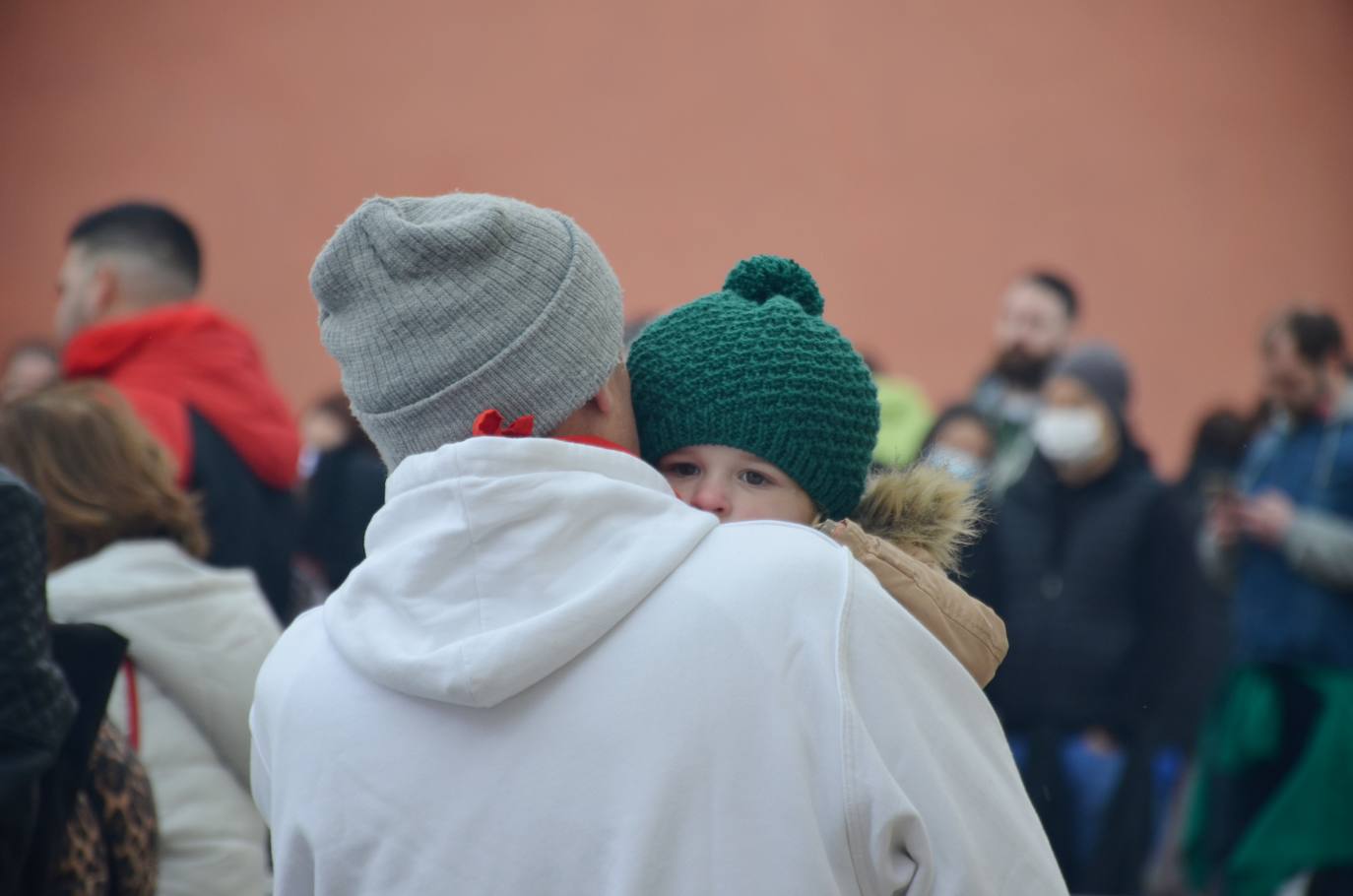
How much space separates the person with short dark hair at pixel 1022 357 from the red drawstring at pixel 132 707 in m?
2.99

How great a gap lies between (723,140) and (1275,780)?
13.9ft

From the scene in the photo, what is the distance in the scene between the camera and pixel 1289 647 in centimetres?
456

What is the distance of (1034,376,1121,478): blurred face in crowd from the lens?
4.76 meters

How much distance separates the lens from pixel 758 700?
1327 mm

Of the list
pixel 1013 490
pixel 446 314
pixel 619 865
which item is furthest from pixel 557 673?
pixel 1013 490

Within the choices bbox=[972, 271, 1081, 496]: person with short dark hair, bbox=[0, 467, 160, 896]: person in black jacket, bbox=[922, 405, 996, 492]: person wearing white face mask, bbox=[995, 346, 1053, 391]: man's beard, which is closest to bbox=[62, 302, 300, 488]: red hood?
bbox=[0, 467, 160, 896]: person in black jacket

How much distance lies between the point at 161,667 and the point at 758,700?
1.50 meters

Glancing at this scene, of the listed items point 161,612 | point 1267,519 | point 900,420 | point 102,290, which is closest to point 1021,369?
point 900,420

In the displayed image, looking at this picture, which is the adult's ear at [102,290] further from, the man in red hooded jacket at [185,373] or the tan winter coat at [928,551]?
the tan winter coat at [928,551]

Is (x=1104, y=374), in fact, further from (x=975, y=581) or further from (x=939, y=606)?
(x=939, y=606)

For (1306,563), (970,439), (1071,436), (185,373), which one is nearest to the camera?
(185,373)

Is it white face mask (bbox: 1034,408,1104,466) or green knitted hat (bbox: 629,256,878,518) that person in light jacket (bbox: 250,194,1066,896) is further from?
white face mask (bbox: 1034,408,1104,466)

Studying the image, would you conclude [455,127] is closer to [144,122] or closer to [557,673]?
[144,122]

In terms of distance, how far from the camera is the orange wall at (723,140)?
25.3 feet
